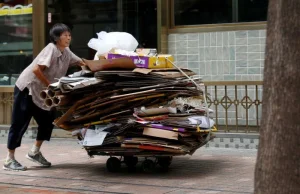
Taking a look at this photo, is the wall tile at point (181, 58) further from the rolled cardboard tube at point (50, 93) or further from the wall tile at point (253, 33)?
the rolled cardboard tube at point (50, 93)

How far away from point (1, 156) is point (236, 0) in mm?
4540

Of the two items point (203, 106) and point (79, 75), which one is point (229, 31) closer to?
point (203, 106)

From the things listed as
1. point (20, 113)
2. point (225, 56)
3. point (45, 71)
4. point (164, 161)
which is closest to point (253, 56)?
point (225, 56)

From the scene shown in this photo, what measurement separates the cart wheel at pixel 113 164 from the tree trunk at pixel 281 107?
4213 millimetres

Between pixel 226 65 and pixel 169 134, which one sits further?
pixel 226 65

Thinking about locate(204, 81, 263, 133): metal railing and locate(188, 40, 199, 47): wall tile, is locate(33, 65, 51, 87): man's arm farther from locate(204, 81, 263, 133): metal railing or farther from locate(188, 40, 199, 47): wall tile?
locate(188, 40, 199, 47): wall tile

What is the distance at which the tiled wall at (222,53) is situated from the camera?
32.8ft

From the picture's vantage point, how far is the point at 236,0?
1027cm

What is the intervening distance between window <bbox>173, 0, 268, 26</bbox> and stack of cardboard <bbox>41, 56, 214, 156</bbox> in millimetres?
2973

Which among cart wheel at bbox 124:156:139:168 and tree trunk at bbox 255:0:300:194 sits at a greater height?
tree trunk at bbox 255:0:300:194

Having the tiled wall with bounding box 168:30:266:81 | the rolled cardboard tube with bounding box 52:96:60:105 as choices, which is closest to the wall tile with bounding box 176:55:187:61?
the tiled wall with bounding box 168:30:266:81

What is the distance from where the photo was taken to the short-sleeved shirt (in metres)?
7.88

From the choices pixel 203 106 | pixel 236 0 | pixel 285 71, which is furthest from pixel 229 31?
pixel 285 71

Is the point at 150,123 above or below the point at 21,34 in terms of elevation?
below
